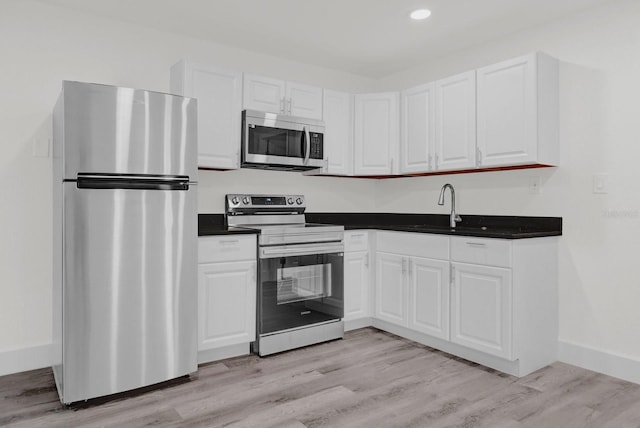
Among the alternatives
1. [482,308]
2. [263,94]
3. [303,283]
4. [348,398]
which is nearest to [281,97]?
[263,94]

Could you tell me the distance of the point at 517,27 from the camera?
324cm

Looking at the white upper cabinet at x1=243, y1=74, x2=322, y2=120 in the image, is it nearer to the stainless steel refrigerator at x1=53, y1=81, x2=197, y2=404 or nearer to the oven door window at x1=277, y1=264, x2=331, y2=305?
the stainless steel refrigerator at x1=53, y1=81, x2=197, y2=404

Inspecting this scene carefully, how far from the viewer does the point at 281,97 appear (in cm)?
358

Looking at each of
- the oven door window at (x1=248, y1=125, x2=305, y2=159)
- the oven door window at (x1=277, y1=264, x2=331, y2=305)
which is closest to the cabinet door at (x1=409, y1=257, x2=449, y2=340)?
the oven door window at (x1=277, y1=264, x2=331, y2=305)

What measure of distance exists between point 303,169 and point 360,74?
4.36 feet

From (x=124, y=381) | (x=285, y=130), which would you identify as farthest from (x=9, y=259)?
(x=285, y=130)

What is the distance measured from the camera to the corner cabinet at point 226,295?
2.93 metres

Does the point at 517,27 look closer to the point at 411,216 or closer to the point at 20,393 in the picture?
the point at 411,216

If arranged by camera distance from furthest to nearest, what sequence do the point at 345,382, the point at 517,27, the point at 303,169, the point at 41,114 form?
the point at 303,169 → the point at 517,27 → the point at 41,114 → the point at 345,382

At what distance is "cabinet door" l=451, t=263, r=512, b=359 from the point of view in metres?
2.76

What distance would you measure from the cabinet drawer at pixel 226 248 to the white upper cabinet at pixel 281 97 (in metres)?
1.08

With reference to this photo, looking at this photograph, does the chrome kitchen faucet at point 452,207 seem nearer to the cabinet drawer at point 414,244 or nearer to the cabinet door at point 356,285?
the cabinet drawer at point 414,244

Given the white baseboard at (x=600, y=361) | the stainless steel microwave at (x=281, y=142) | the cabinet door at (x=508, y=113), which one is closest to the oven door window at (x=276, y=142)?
the stainless steel microwave at (x=281, y=142)

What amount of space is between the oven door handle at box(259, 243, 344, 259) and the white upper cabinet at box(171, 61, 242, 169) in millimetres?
725
